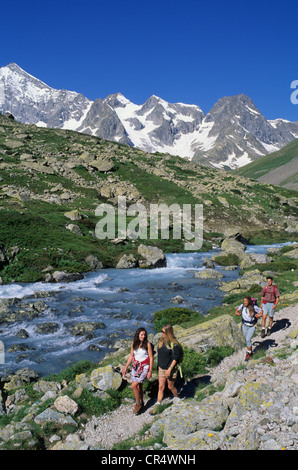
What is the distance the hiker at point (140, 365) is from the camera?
9727 millimetres

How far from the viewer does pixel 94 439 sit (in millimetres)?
8555

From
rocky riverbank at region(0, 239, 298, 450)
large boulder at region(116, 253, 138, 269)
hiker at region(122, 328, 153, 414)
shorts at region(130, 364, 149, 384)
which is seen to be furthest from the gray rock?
large boulder at region(116, 253, 138, 269)

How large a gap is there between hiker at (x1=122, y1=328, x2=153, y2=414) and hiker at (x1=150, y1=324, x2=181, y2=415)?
41cm

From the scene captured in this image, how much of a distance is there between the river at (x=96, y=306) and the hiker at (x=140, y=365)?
21.0ft

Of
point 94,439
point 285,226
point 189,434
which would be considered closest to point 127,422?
A: point 94,439

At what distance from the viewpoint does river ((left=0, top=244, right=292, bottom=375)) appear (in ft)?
53.6

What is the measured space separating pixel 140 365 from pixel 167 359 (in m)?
0.93

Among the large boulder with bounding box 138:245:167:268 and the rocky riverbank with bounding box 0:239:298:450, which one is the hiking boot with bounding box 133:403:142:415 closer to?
the rocky riverbank with bounding box 0:239:298:450

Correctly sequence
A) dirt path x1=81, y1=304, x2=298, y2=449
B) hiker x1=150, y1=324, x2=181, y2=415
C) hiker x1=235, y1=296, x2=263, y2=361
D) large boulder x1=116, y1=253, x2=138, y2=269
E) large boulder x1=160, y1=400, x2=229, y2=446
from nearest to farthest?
large boulder x1=160, y1=400, x2=229, y2=446 < dirt path x1=81, y1=304, x2=298, y2=449 < hiker x1=150, y1=324, x2=181, y2=415 < hiker x1=235, y1=296, x2=263, y2=361 < large boulder x1=116, y1=253, x2=138, y2=269

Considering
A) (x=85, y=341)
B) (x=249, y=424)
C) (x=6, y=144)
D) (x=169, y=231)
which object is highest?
(x=6, y=144)

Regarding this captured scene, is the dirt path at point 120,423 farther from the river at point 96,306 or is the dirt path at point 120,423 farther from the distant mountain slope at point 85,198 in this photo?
the distant mountain slope at point 85,198

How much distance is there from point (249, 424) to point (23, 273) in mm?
29618

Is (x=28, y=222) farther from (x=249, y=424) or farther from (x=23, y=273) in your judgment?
(x=249, y=424)

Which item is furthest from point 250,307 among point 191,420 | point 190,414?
point 191,420
